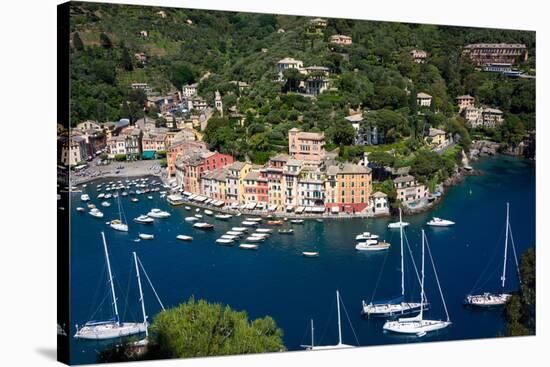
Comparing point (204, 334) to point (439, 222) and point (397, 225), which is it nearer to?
point (397, 225)

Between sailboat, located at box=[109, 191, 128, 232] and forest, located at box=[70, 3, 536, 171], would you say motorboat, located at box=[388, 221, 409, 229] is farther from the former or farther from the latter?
sailboat, located at box=[109, 191, 128, 232]

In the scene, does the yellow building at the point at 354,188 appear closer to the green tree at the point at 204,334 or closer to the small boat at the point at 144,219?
the green tree at the point at 204,334

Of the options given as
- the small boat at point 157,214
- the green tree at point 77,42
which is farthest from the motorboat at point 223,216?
the green tree at point 77,42

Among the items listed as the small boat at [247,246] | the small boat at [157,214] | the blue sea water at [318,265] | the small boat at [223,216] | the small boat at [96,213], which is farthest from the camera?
the small boat at [223,216]

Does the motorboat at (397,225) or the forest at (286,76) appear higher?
the forest at (286,76)

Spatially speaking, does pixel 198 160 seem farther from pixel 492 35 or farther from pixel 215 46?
pixel 492 35

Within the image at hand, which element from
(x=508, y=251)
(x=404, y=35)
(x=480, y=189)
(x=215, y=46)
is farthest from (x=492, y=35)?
(x=215, y=46)
